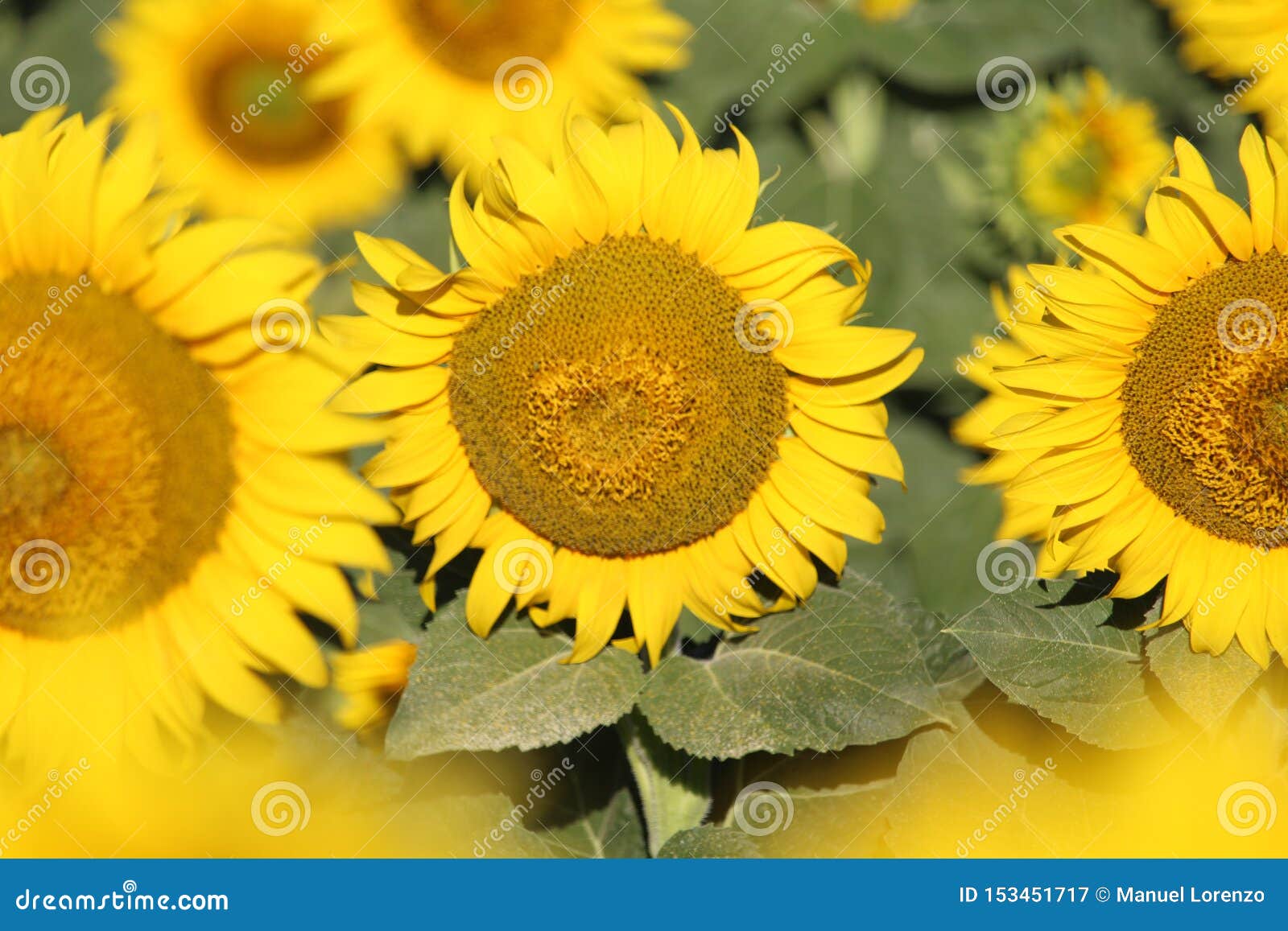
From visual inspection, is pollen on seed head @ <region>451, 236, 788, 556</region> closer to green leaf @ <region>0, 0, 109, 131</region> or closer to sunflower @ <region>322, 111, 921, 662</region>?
sunflower @ <region>322, 111, 921, 662</region>

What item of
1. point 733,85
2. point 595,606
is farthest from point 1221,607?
point 733,85

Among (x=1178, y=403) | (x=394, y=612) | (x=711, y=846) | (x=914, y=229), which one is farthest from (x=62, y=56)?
(x=1178, y=403)

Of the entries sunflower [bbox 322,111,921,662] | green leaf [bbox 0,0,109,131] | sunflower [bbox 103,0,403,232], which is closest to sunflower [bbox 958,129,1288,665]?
sunflower [bbox 322,111,921,662]

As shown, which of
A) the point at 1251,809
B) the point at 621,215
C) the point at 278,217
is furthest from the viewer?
the point at 278,217

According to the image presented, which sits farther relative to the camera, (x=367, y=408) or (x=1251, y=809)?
(x=1251, y=809)

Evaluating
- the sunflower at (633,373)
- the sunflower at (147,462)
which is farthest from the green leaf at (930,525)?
the sunflower at (147,462)

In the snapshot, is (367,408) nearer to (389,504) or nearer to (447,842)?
(389,504)

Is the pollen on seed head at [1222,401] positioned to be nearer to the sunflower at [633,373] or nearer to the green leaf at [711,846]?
the sunflower at [633,373]
